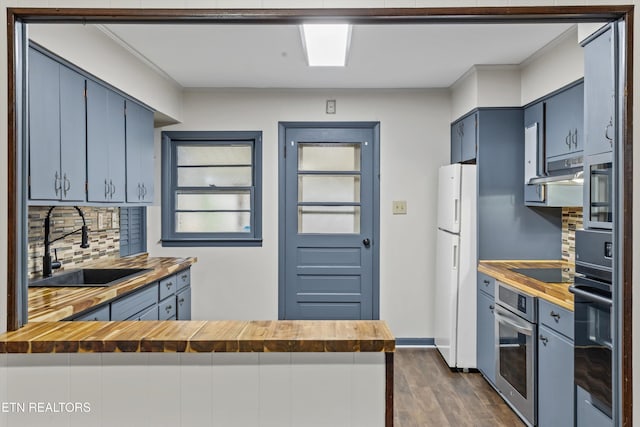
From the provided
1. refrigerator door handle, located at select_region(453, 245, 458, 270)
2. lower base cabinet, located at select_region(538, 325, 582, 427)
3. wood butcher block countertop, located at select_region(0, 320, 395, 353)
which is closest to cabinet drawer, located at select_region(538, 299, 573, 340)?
lower base cabinet, located at select_region(538, 325, 582, 427)

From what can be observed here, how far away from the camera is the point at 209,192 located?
14.4 feet

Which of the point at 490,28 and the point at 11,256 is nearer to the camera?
the point at 11,256

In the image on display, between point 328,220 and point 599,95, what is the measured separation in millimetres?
2717

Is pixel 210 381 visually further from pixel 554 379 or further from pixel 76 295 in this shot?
pixel 554 379

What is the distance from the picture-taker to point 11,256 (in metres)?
1.47

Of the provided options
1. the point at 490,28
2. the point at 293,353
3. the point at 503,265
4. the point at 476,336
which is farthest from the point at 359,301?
A: the point at 293,353

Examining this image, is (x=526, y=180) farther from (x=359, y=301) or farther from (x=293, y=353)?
(x=293, y=353)

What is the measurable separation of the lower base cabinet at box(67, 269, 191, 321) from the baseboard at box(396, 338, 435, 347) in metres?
1.92

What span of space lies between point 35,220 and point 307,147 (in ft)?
7.73

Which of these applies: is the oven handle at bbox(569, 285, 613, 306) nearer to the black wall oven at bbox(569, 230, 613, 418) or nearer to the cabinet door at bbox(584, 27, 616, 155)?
the black wall oven at bbox(569, 230, 613, 418)

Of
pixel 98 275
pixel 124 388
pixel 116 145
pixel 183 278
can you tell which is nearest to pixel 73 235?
pixel 98 275

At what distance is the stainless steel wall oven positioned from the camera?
2624 mm

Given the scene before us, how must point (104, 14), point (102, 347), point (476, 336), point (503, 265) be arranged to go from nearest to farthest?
point (102, 347) → point (104, 14) → point (503, 265) → point (476, 336)

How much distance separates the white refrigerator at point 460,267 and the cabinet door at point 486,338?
0.06 m
